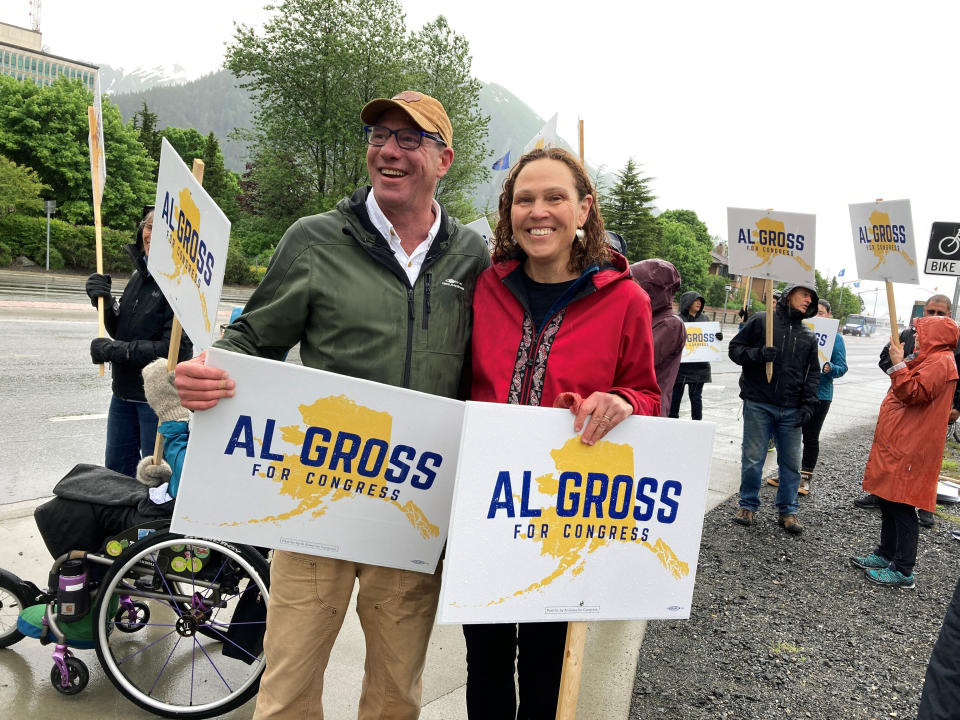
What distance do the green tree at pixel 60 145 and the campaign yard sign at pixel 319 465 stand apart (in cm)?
4003

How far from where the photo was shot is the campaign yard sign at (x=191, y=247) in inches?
83.0

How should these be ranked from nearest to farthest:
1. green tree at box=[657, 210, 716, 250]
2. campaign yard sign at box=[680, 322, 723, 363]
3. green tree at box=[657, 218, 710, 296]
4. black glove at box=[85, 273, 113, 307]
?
black glove at box=[85, 273, 113, 307], campaign yard sign at box=[680, 322, 723, 363], green tree at box=[657, 218, 710, 296], green tree at box=[657, 210, 716, 250]

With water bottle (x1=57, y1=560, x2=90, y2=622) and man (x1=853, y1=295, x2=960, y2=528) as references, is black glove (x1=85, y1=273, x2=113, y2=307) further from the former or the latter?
man (x1=853, y1=295, x2=960, y2=528)

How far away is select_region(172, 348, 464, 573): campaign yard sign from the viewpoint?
1752 mm

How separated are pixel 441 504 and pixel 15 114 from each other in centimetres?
4505

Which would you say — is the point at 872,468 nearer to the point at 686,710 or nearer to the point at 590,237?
the point at 686,710

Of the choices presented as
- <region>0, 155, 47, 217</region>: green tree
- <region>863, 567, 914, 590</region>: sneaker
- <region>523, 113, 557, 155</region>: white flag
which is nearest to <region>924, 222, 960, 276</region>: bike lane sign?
<region>863, 567, 914, 590</region>: sneaker

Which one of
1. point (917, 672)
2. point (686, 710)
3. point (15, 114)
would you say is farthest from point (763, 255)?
point (15, 114)

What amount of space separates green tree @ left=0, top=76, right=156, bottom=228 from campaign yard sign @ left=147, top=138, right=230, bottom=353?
39.3 metres

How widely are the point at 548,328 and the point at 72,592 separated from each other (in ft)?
7.07

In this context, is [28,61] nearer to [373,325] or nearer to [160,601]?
[160,601]

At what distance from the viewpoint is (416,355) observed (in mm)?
1908

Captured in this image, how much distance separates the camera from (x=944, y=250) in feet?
25.9

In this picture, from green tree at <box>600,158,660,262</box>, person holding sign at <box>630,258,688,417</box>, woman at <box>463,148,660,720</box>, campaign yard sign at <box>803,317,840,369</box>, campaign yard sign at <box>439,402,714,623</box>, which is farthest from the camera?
green tree at <box>600,158,660,262</box>
